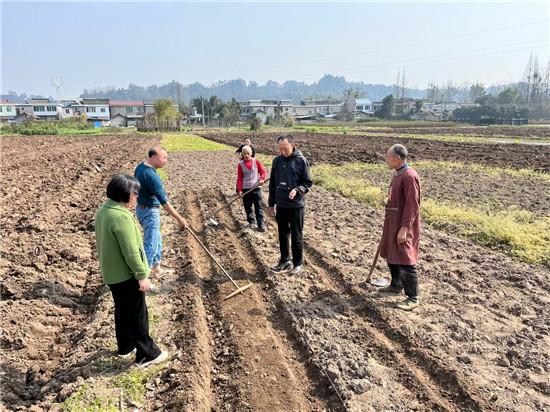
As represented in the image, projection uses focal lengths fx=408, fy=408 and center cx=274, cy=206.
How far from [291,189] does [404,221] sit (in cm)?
181

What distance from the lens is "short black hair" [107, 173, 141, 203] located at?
12.6 ft

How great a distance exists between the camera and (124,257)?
3.89 m

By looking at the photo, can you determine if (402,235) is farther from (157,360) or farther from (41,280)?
(41,280)

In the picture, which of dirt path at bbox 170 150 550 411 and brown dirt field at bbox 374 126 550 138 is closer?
dirt path at bbox 170 150 550 411

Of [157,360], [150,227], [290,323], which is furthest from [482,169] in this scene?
[157,360]

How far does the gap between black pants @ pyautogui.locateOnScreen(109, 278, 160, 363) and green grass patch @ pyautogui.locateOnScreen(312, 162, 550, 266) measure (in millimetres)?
6610

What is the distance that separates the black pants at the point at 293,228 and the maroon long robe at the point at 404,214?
55.7 inches

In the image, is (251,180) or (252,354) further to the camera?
(251,180)

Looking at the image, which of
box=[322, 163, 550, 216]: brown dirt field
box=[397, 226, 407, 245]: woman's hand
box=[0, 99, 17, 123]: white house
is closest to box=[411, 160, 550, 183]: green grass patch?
box=[322, 163, 550, 216]: brown dirt field

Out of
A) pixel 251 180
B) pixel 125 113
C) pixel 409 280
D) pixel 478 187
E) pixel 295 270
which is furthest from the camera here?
pixel 125 113

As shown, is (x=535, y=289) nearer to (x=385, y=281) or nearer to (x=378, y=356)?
(x=385, y=281)

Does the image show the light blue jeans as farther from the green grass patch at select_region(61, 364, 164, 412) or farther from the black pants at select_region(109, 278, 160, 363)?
the green grass patch at select_region(61, 364, 164, 412)

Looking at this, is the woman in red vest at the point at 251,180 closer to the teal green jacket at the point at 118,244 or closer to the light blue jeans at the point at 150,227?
the light blue jeans at the point at 150,227

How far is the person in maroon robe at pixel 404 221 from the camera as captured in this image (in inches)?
214
